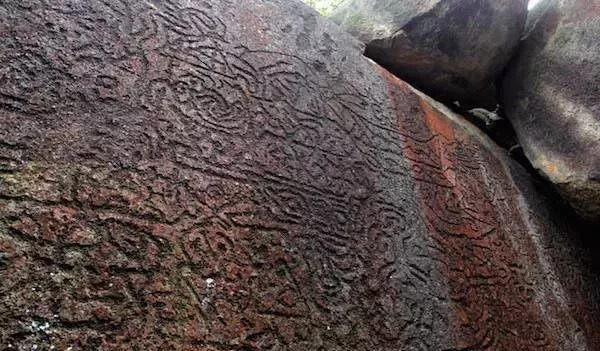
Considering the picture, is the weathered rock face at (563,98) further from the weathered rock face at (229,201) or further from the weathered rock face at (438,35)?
the weathered rock face at (229,201)

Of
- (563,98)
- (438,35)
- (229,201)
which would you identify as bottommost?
(229,201)

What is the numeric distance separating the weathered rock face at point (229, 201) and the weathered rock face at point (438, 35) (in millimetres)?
462

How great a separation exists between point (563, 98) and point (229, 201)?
7.49 ft

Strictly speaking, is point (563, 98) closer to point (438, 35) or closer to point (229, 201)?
point (438, 35)

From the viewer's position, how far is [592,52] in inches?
104

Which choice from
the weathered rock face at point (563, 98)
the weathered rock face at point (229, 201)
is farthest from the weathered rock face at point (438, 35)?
the weathered rock face at point (229, 201)

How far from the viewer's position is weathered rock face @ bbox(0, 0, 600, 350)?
1045 mm

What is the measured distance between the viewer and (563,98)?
8.95 feet

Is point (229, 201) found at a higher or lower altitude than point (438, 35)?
lower

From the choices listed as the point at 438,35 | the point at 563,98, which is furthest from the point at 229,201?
the point at 563,98

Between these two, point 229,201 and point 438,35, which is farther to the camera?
point 438,35

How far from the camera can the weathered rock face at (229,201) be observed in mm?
1045

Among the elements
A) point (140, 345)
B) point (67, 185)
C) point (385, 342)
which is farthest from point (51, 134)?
point (385, 342)

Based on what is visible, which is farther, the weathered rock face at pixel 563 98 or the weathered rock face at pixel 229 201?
the weathered rock face at pixel 563 98
